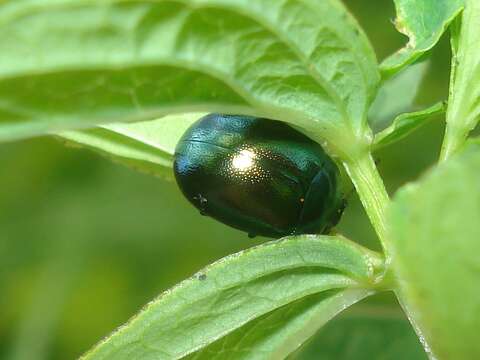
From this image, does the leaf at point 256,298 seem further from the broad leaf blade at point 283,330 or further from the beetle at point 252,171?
the beetle at point 252,171

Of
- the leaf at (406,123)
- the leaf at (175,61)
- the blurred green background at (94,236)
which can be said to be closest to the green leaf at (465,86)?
the leaf at (406,123)

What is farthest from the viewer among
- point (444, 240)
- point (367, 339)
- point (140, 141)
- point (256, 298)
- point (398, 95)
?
point (367, 339)

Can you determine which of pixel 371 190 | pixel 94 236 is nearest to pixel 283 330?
pixel 371 190

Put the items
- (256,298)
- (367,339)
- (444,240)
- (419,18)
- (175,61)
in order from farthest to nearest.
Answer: (367,339) → (419,18) → (256,298) → (175,61) → (444,240)

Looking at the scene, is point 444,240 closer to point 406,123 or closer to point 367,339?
point 406,123

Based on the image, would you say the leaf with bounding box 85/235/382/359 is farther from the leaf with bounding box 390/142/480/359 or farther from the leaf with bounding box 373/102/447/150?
the leaf with bounding box 390/142/480/359

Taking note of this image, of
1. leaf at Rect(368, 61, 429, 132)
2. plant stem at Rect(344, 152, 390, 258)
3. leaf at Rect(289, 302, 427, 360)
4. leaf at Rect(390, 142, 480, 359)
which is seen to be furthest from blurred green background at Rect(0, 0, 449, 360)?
leaf at Rect(390, 142, 480, 359)

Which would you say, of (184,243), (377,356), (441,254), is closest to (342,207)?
(377,356)
